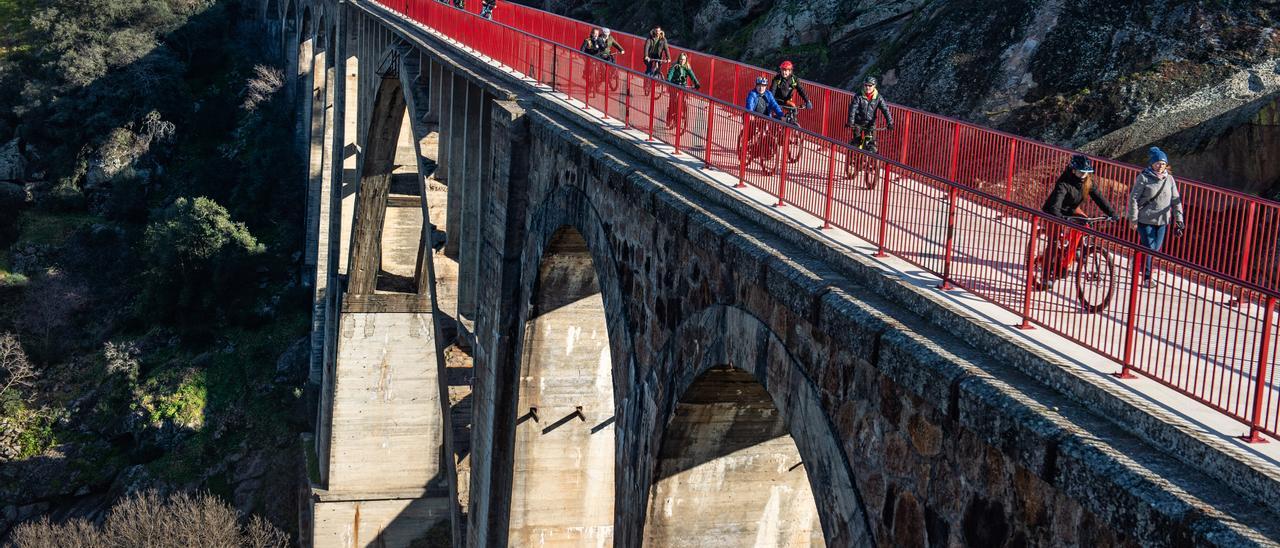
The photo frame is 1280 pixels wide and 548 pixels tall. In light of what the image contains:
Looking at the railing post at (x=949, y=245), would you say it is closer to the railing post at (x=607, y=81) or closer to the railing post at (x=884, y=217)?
the railing post at (x=884, y=217)

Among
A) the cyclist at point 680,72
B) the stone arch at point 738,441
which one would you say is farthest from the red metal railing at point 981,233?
the cyclist at point 680,72

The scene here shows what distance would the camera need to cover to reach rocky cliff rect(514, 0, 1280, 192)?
54.7ft

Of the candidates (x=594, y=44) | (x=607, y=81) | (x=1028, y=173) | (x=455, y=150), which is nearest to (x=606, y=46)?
(x=594, y=44)

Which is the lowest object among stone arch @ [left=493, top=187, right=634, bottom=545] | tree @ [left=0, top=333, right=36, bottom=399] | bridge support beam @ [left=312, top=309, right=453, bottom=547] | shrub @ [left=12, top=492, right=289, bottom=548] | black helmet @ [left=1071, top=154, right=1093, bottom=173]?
shrub @ [left=12, top=492, right=289, bottom=548]

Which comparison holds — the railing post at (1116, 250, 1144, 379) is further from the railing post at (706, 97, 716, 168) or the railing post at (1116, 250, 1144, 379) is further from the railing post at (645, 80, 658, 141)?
the railing post at (645, 80, 658, 141)

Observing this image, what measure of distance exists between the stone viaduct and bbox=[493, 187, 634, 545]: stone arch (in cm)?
3

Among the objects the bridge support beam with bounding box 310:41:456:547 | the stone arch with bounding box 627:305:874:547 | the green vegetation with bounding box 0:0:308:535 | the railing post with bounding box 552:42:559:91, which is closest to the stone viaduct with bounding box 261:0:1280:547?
the stone arch with bounding box 627:305:874:547

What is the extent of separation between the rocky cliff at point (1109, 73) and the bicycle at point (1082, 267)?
32.9ft

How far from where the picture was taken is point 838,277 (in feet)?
26.6

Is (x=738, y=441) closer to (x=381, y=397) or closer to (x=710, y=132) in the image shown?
(x=710, y=132)

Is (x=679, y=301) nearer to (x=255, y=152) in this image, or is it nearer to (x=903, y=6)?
(x=903, y=6)

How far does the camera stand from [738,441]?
1147 centimetres

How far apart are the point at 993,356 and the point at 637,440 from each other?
17.8ft

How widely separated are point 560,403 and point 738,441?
536cm
